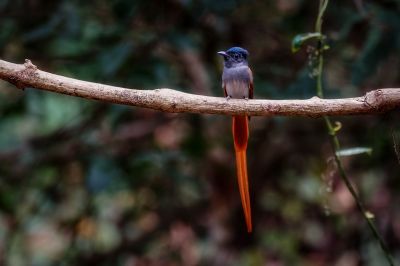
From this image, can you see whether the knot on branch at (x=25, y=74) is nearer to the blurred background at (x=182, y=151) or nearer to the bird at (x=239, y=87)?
the bird at (x=239, y=87)

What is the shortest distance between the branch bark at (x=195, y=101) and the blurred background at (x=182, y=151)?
54.2 inches

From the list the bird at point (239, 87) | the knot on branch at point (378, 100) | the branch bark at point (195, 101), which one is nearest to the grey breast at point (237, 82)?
the bird at point (239, 87)

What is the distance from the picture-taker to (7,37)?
3.67m

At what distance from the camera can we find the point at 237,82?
2850 millimetres

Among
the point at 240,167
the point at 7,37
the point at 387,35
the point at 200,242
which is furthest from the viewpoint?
the point at 200,242

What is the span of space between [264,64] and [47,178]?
5.64 ft

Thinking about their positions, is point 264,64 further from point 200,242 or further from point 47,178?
point 47,178

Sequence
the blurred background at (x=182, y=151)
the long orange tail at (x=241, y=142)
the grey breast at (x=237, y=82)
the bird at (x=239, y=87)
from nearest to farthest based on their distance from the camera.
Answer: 1. the long orange tail at (x=241, y=142)
2. the bird at (x=239, y=87)
3. the grey breast at (x=237, y=82)
4. the blurred background at (x=182, y=151)

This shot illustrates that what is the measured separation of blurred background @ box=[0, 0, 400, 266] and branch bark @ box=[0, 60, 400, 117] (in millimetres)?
1378

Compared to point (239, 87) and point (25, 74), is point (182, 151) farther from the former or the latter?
point (25, 74)

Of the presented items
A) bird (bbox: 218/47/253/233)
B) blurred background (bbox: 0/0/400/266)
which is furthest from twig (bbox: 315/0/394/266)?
blurred background (bbox: 0/0/400/266)

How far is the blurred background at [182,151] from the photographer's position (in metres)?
3.74

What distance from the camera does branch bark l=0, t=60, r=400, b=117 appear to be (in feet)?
6.43

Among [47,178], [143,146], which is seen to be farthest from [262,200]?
[47,178]
